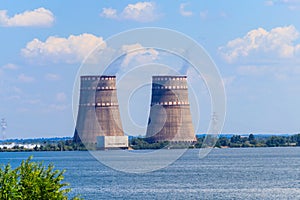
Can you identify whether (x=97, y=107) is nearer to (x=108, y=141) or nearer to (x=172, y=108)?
(x=172, y=108)

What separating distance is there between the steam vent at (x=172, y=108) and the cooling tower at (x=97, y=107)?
3028 mm

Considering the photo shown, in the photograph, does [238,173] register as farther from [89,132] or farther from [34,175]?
[34,175]

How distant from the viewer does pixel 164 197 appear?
3206 centimetres

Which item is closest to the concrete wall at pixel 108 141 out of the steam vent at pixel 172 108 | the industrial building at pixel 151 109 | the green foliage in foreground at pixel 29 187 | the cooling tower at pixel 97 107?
the industrial building at pixel 151 109

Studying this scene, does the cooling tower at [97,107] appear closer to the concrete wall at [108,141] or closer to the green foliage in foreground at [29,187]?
the concrete wall at [108,141]

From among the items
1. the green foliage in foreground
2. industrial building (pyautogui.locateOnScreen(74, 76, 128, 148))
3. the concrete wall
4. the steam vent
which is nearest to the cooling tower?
industrial building (pyautogui.locateOnScreen(74, 76, 128, 148))

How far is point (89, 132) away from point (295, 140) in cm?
5043

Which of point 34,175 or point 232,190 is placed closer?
point 34,175

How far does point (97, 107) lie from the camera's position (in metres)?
63.7

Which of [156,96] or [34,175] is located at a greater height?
[156,96]

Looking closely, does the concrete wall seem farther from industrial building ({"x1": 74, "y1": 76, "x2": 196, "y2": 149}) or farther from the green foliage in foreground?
the green foliage in foreground

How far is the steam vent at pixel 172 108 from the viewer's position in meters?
62.7

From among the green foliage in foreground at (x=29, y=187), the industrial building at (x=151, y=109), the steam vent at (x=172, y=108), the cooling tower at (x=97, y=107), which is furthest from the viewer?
the cooling tower at (x=97, y=107)

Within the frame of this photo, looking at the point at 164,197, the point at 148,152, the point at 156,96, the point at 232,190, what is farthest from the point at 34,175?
the point at 148,152
